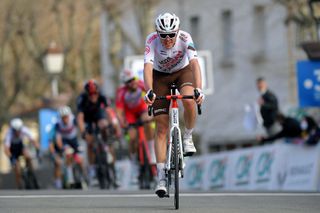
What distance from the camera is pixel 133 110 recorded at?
2481cm

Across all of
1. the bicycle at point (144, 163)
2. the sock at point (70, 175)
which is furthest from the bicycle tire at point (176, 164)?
the sock at point (70, 175)

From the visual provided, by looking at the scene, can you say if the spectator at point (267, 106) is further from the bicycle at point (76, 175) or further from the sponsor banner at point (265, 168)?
the bicycle at point (76, 175)

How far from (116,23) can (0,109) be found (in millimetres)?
6143

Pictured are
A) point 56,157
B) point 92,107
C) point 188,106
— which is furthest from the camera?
point 56,157

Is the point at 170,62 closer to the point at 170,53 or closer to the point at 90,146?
the point at 170,53

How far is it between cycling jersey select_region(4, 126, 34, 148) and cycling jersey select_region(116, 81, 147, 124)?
21.0 feet

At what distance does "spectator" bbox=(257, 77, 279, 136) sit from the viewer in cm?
2880

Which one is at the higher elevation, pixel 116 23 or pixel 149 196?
pixel 116 23

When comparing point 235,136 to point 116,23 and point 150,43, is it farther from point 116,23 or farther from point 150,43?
point 150,43

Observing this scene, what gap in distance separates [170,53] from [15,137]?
49.2ft

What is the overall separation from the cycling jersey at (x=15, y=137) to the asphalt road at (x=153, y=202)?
11.3 m

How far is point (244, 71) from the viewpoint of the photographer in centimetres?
5144

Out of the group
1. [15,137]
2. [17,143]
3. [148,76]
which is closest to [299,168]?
[15,137]

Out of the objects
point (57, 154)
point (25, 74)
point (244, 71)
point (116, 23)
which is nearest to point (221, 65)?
point (244, 71)
